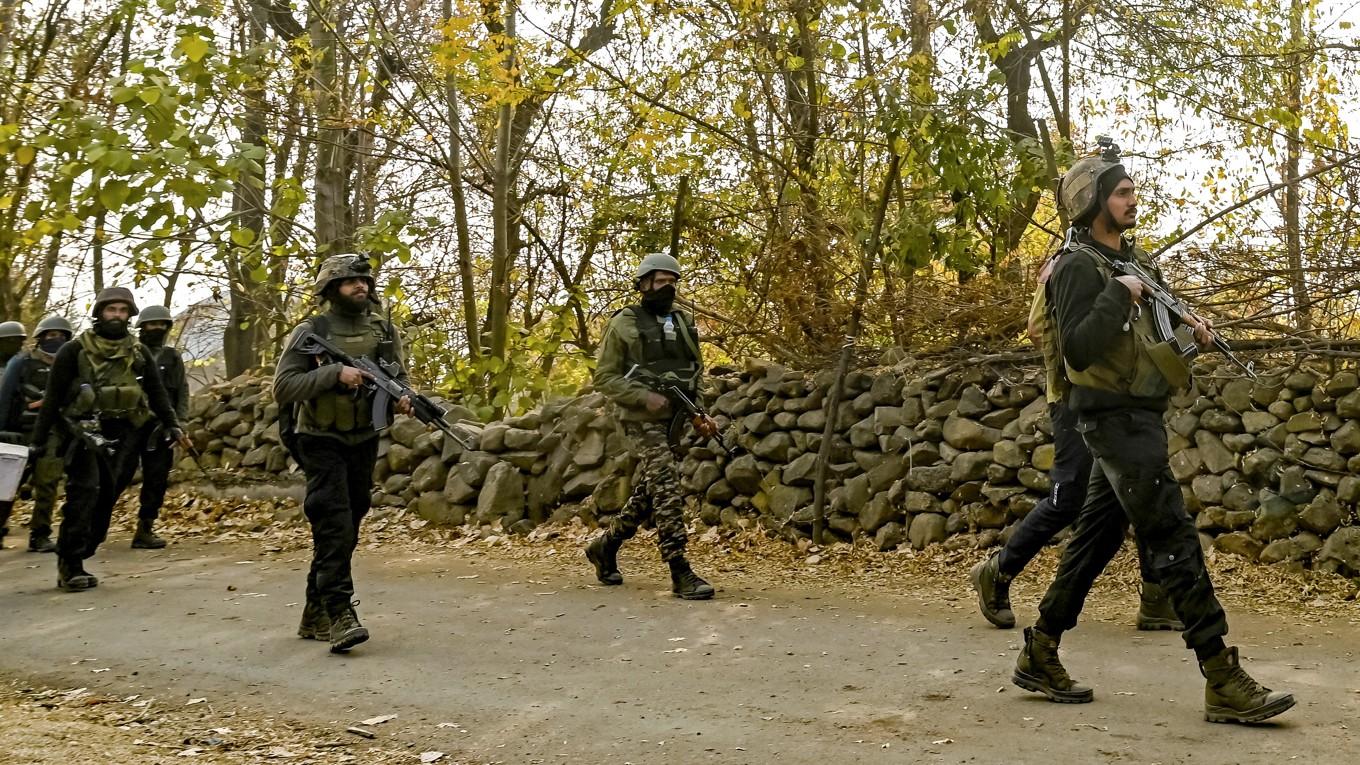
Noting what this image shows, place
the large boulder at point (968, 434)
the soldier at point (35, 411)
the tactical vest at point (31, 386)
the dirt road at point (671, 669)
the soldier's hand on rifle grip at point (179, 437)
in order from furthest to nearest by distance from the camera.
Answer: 1. the tactical vest at point (31, 386)
2. the soldier at point (35, 411)
3. the soldier's hand on rifle grip at point (179, 437)
4. the large boulder at point (968, 434)
5. the dirt road at point (671, 669)

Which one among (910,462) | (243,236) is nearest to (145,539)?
(243,236)

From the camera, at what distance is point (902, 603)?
7016mm

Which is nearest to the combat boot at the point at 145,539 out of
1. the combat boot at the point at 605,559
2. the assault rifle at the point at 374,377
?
the combat boot at the point at 605,559

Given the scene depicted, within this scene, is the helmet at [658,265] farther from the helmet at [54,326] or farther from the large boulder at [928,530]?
the helmet at [54,326]

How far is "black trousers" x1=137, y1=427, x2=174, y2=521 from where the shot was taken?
32.2 feet

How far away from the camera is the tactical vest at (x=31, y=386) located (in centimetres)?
991

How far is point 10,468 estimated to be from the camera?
742cm

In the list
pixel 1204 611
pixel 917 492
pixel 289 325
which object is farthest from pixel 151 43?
pixel 1204 611

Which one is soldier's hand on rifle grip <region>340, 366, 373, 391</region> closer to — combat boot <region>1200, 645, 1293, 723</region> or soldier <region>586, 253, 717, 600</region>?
soldier <region>586, 253, 717, 600</region>

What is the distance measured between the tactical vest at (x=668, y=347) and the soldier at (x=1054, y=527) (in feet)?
7.10

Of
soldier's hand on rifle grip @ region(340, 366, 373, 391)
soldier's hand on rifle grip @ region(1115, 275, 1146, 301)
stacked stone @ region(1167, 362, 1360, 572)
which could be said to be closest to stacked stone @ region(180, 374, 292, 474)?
soldier's hand on rifle grip @ region(340, 366, 373, 391)

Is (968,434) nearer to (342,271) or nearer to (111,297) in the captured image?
(342,271)

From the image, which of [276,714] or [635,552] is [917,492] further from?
[276,714]

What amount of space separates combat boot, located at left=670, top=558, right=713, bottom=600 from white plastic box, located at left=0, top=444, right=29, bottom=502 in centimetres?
389
